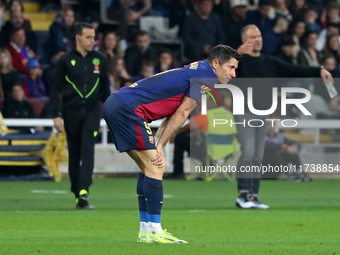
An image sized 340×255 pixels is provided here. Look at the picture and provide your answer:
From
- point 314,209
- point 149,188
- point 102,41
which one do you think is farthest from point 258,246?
point 102,41

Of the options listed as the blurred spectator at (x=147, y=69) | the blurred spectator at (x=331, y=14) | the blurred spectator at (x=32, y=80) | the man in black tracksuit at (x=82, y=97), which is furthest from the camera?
the blurred spectator at (x=331, y=14)

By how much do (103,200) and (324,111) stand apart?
5.69 meters

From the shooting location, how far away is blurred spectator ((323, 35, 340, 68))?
1745cm

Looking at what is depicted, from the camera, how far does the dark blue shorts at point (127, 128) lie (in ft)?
19.4

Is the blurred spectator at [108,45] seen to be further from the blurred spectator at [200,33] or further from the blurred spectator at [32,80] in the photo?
the blurred spectator at [200,33]

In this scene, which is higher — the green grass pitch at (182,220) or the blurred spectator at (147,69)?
the blurred spectator at (147,69)

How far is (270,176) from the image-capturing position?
12758 mm

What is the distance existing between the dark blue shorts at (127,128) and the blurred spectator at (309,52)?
37.4ft

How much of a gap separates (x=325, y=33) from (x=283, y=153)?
6.17 m

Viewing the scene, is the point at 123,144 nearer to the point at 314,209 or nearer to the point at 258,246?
the point at 258,246

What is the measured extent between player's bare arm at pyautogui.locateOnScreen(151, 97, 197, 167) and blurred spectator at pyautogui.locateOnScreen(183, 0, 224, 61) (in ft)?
35.7

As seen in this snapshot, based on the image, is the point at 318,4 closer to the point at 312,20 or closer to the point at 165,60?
the point at 312,20

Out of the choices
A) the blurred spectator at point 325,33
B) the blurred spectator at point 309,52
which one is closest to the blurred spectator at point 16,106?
the blurred spectator at point 309,52

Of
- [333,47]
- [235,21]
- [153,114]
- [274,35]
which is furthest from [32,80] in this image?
[153,114]
